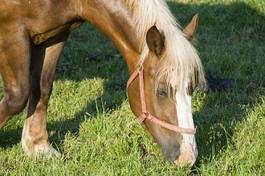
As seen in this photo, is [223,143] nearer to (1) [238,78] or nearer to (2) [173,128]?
(2) [173,128]

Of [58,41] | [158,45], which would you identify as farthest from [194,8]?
[158,45]

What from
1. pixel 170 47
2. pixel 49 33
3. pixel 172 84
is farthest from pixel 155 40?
pixel 49 33

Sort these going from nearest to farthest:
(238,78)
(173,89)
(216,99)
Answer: (173,89)
(216,99)
(238,78)

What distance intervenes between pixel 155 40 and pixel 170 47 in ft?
0.33

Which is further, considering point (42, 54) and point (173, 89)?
point (42, 54)

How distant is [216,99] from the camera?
17.9ft

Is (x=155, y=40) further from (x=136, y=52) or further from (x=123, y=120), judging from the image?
(x=123, y=120)

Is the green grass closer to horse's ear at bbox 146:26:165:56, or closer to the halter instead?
the halter

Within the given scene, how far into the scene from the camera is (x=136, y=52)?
12.5 ft

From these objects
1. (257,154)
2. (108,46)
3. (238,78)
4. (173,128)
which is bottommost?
(108,46)

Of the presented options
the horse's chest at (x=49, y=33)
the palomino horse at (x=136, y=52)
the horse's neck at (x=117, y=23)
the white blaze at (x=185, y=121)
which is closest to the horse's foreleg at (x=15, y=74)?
the palomino horse at (x=136, y=52)

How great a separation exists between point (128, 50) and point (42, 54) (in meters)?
0.83

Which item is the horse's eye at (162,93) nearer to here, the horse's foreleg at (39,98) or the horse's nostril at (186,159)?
the horse's nostril at (186,159)

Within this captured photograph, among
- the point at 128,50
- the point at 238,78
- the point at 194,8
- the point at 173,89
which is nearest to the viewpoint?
the point at 173,89
